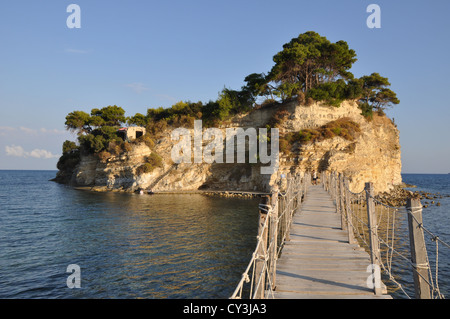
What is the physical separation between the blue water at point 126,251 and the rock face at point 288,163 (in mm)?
12906

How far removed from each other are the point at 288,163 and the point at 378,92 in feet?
72.5

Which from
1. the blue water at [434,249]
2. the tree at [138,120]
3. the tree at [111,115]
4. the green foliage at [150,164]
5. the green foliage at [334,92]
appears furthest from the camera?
the tree at [111,115]

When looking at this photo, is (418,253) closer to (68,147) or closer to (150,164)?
(150,164)

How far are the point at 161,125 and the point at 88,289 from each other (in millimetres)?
39259

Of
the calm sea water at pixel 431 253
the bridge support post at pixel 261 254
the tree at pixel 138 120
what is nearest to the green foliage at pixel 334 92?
the calm sea water at pixel 431 253

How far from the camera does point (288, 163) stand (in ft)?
113

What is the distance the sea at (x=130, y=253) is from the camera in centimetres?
1058

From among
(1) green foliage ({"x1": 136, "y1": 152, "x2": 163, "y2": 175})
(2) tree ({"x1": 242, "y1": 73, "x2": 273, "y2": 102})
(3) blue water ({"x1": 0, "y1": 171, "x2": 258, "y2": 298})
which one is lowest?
(3) blue water ({"x1": 0, "y1": 171, "x2": 258, "y2": 298})

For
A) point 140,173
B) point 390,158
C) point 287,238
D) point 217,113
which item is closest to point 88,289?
point 287,238

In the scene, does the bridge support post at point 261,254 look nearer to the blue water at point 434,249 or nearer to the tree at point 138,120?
the blue water at point 434,249

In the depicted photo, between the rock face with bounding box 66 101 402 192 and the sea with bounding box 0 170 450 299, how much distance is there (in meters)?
10.5

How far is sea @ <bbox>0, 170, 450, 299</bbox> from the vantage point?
10.6 meters

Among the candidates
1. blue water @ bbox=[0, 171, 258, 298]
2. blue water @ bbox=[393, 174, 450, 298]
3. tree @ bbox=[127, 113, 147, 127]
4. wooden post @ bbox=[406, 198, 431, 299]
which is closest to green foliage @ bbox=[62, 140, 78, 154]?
tree @ bbox=[127, 113, 147, 127]

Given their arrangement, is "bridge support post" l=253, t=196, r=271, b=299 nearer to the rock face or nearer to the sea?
the sea
